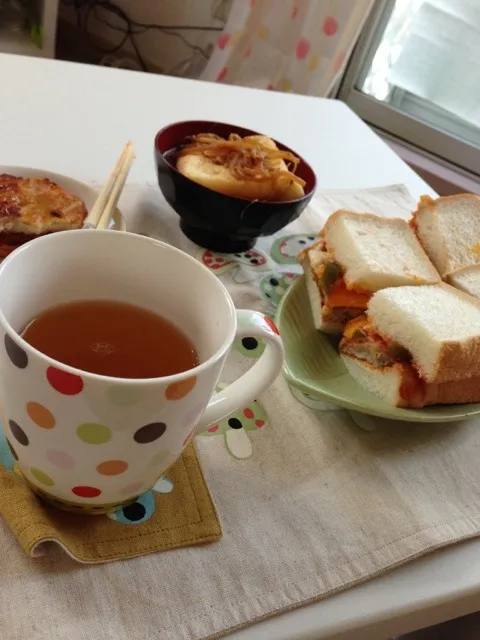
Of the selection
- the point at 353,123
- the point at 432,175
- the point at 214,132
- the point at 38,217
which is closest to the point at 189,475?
the point at 38,217

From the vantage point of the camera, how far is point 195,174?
2.31 feet

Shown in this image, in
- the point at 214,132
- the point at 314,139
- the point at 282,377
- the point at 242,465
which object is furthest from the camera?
the point at 314,139

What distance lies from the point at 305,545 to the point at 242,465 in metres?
0.08

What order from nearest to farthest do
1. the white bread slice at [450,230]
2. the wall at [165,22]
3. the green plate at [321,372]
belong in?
the green plate at [321,372] < the white bread slice at [450,230] < the wall at [165,22]

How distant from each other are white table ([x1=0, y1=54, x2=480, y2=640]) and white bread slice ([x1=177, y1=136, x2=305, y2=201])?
14cm

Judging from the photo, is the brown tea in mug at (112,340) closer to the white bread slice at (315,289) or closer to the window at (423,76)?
the white bread slice at (315,289)

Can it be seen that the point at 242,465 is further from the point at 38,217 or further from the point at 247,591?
the point at 38,217

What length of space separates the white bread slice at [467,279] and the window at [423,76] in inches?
52.0

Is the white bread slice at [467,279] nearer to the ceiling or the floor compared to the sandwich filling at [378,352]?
nearer to the ceiling

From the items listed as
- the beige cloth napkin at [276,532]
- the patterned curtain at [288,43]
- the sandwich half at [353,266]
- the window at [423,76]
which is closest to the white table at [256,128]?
the beige cloth napkin at [276,532]

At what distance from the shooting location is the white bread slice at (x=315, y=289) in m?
0.67

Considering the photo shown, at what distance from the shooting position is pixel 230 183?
69 centimetres

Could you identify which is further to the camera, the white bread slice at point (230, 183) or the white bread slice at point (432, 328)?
the white bread slice at point (230, 183)

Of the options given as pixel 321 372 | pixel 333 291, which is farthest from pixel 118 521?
pixel 333 291
